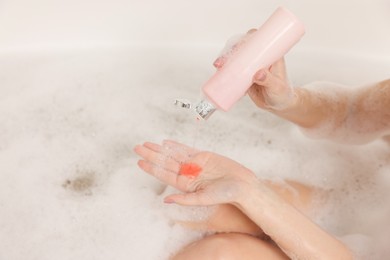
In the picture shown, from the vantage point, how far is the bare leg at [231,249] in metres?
0.90

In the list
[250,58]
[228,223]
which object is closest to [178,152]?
[228,223]

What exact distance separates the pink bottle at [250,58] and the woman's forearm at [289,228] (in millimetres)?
203

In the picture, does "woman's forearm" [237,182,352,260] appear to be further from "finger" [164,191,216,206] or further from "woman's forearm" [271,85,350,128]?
"woman's forearm" [271,85,350,128]

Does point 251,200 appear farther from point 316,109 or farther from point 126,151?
point 126,151

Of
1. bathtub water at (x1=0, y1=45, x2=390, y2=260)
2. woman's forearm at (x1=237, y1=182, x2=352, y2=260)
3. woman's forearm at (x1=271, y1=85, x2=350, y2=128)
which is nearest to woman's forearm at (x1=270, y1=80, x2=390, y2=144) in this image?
woman's forearm at (x1=271, y1=85, x2=350, y2=128)

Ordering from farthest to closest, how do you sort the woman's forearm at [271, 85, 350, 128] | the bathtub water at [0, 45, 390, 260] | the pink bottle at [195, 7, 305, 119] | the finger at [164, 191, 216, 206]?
1. the bathtub water at [0, 45, 390, 260]
2. the woman's forearm at [271, 85, 350, 128]
3. the finger at [164, 191, 216, 206]
4. the pink bottle at [195, 7, 305, 119]

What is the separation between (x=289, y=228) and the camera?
903mm

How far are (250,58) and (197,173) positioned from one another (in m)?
0.25

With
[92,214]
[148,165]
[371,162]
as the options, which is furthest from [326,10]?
[92,214]

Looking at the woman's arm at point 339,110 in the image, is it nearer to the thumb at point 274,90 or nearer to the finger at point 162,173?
the thumb at point 274,90

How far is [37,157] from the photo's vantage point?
4.08 feet

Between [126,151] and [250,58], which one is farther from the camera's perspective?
[126,151]

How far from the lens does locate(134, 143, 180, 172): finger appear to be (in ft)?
3.17

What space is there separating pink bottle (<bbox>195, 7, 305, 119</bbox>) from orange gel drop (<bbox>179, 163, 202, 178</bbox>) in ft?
0.61
